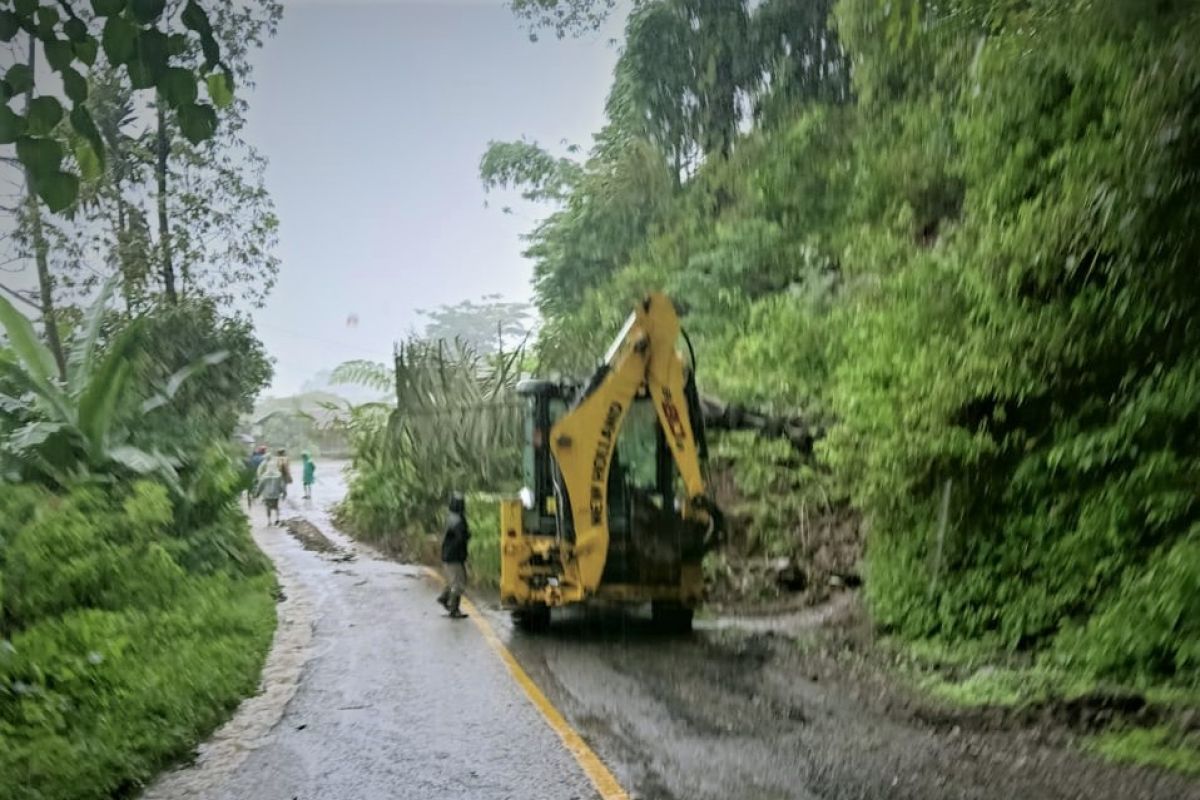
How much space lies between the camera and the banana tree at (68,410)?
10617 mm

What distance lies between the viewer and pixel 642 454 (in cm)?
1025

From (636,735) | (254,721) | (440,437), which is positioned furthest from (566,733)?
(440,437)

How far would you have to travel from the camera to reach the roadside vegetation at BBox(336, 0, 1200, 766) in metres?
7.07

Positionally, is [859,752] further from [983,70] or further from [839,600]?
[983,70]

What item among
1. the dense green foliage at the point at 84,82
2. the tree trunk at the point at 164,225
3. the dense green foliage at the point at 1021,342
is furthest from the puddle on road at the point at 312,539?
the dense green foliage at the point at 84,82

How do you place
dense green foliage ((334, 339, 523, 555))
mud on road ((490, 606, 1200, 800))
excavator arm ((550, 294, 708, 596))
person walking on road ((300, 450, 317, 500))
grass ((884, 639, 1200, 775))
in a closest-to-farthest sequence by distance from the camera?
mud on road ((490, 606, 1200, 800)) < grass ((884, 639, 1200, 775)) < excavator arm ((550, 294, 708, 596)) < dense green foliage ((334, 339, 523, 555)) < person walking on road ((300, 450, 317, 500))

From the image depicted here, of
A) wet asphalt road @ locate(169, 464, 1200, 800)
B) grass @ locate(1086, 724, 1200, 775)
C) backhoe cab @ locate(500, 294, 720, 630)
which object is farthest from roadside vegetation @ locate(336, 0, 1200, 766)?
backhoe cab @ locate(500, 294, 720, 630)

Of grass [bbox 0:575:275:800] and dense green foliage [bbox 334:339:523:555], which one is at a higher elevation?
dense green foliage [bbox 334:339:523:555]

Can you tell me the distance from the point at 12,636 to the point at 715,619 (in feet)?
21.5

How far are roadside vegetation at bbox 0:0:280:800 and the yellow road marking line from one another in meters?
2.16

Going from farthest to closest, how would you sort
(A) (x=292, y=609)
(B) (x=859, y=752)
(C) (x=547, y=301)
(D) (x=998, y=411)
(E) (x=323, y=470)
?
(E) (x=323, y=470)
(C) (x=547, y=301)
(A) (x=292, y=609)
(D) (x=998, y=411)
(B) (x=859, y=752)

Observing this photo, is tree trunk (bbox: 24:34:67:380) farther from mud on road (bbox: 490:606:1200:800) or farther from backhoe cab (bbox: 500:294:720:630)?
mud on road (bbox: 490:606:1200:800)

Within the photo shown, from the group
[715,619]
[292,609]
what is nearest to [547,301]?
[292,609]

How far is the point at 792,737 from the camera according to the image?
6.04 meters
